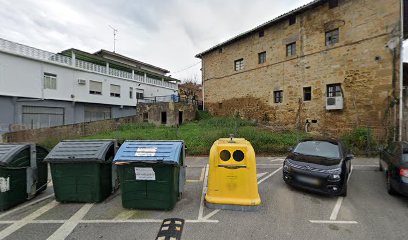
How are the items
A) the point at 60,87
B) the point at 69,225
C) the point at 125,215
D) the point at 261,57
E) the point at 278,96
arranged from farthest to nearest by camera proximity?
the point at 60,87, the point at 261,57, the point at 278,96, the point at 125,215, the point at 69,225

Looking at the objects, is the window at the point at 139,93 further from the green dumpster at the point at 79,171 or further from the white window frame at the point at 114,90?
the green dumpster at the point at 79,171

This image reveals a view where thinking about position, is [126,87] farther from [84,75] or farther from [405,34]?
[405,34]

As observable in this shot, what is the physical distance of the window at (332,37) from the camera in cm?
1279

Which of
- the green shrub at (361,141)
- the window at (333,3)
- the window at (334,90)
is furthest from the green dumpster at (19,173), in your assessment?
the window at (333,3)

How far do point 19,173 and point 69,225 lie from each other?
1837 mm

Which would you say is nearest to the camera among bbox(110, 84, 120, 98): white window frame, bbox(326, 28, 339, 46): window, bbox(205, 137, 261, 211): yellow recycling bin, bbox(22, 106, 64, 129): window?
bbox(205, 137, 261, 211): yellow recycling bin

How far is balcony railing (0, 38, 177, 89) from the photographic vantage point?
15.3 metres

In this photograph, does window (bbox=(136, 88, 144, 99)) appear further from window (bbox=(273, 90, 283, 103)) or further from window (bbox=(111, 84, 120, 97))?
window (bbox=(273, 90, 283, 103))

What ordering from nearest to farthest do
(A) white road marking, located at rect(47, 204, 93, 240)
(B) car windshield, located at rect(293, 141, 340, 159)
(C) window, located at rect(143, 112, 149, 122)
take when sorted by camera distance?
(A) white road marking, located at rect(47, 204, 93, 240) → (B) car windshield, located at rect(293, 141, 340, 159) → (C) window, located at rect(143, 112, 149, 122)

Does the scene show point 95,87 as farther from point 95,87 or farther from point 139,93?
point 139,93

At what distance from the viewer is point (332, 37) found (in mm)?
13031

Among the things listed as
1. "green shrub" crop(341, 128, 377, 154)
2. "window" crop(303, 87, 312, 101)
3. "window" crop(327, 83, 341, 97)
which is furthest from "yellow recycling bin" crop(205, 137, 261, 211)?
"window" crop(303, 87, 312, 101)

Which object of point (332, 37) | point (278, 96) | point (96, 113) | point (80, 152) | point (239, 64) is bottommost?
point (80, 152)

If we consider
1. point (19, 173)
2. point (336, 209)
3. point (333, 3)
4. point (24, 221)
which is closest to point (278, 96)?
point (333, 3)
